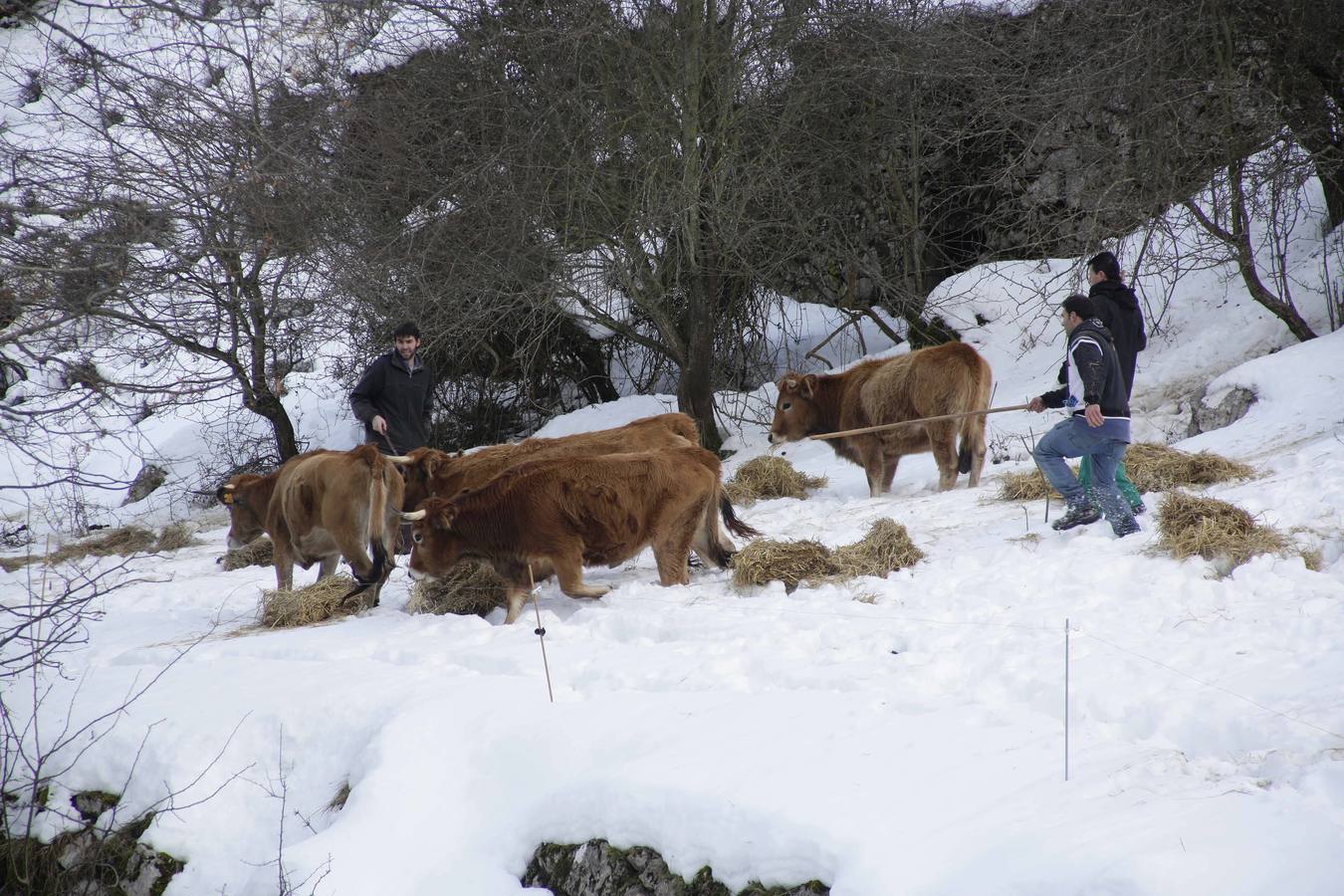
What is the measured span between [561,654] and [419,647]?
42.3 inches

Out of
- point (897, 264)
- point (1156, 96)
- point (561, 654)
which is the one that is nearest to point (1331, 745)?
point (561, 654)

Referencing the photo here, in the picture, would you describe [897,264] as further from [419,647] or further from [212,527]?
[419,647]

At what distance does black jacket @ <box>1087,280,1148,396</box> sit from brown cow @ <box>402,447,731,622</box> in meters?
3.05

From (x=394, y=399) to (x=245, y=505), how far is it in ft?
5.16

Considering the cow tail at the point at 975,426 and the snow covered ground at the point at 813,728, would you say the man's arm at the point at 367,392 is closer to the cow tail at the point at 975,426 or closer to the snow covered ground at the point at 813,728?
the snow covered ground at the point at 813,728

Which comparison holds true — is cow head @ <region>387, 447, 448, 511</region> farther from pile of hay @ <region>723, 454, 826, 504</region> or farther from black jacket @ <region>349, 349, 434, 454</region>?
pile of hay @ <region>723, 454, 826, 504</region>

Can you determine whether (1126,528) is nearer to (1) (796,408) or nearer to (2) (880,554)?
(2) (880,554)

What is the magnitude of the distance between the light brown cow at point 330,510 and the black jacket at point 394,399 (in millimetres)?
857

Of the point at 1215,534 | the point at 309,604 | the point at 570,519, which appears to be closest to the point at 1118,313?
the point at 1215,534

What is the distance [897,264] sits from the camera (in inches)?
660

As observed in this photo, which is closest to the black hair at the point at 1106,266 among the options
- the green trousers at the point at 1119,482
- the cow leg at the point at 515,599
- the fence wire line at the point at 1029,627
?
the green trousers at the point at 1119,482

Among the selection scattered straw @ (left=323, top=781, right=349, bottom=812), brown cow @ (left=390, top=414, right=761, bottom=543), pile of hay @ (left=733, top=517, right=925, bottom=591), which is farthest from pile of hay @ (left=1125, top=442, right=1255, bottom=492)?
scattered straw @ (left=323, top=781, right=349, bottom=812)

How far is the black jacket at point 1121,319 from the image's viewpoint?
7.42 meters

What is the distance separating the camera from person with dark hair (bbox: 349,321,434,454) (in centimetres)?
918
